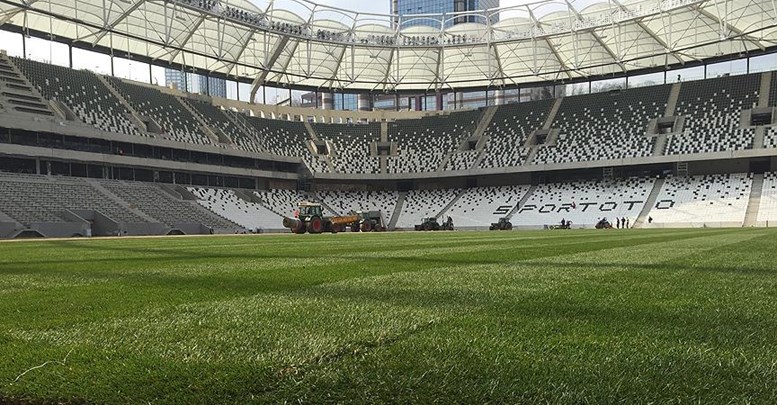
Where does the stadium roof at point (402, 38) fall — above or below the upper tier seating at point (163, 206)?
above

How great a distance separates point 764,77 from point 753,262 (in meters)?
55.1

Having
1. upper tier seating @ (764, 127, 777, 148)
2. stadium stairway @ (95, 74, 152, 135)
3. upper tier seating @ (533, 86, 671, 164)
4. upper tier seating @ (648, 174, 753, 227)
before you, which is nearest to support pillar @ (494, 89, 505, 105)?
upper tier seating @ (533, 86, 671, 164)

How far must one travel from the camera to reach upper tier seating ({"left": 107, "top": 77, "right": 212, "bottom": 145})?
48.9 metres

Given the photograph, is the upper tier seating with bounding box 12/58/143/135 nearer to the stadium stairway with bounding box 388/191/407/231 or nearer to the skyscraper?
the stadium stairway with bounding box 388/191/407/231

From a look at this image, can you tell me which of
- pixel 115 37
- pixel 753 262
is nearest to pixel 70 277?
pixel 753 262

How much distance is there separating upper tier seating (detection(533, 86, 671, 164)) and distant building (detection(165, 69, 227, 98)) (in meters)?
37.0

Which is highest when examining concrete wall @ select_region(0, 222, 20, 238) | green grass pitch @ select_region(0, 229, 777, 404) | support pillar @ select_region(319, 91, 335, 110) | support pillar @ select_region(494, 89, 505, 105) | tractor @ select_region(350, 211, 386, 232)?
support pillar @ select_region(319, 91, 335, 110)

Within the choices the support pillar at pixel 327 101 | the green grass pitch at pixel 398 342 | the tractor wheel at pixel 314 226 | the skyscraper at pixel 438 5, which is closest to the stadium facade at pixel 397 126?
the support pillar at pixel 327 101

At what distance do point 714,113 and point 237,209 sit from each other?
46260mm

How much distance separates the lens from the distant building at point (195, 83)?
57656mm

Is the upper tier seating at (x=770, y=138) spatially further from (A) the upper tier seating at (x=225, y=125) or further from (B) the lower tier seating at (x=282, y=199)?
(A) the upper tier seating at (x=225, y=125)

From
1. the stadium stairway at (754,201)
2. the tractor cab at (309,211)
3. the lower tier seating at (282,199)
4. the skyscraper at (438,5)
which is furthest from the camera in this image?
the skyscraper at (438,5)

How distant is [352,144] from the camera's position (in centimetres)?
6384

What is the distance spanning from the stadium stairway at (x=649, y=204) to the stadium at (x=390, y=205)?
0.28m
